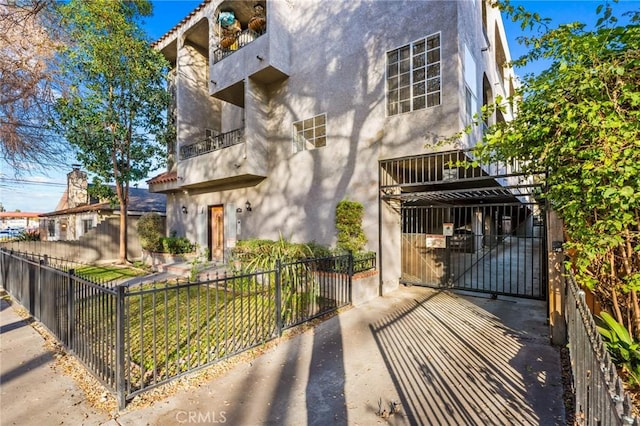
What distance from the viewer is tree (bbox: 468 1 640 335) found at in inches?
103

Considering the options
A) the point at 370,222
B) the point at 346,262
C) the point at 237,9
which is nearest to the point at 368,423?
the point at 346,262

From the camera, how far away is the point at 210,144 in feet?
40.1

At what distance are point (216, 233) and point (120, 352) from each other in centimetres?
996

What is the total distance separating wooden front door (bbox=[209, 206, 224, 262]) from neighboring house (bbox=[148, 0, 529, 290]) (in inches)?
2.5

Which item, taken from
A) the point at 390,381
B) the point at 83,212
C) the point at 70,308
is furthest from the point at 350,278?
the point at 83,212

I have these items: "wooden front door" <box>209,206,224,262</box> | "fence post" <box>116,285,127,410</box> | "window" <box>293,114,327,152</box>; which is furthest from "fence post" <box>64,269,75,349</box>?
"wooden front door" <box>209,206,224,262</box>

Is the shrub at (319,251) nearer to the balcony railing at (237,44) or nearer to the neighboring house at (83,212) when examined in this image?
the balcony railing at (237,44)

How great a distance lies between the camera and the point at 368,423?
9.93 feet

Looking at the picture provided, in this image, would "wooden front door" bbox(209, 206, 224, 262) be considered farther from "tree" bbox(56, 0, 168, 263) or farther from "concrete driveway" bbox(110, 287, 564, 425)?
"concrete driveway" bbox(110, 287, 564, 425)

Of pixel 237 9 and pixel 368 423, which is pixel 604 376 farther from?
pixel 237 9

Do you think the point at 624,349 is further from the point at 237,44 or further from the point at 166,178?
the point at 166,178

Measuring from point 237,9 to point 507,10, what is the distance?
426 inches

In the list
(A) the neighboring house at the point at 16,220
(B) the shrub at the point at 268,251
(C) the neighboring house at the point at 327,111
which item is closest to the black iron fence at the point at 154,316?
(B) the shrub at the point at 268,251

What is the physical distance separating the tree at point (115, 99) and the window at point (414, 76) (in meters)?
10.0
